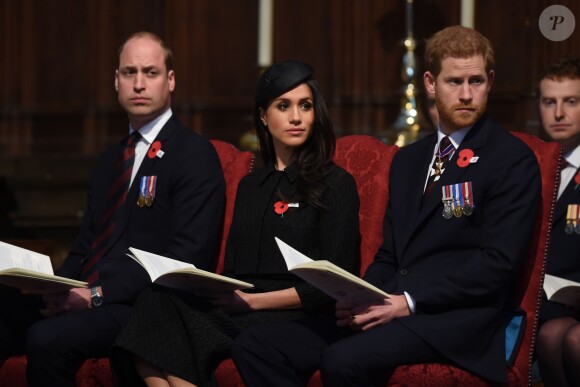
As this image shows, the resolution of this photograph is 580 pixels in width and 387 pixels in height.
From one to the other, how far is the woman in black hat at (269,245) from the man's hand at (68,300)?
0.40 meters

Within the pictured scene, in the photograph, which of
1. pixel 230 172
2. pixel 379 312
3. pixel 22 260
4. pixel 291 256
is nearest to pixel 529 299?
pixel 379 312

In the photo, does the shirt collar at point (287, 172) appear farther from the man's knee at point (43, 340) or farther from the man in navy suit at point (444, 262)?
the man's knee at point (43, 340)

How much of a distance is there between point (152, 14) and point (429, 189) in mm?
3689

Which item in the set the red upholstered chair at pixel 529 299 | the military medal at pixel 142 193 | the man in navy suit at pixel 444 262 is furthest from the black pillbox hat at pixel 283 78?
the red upholstered chair at pixel 529 299

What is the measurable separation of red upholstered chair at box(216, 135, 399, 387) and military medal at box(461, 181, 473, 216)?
500mm

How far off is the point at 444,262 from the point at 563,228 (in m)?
0.74

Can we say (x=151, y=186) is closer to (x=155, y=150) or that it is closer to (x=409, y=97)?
(x=155, y=150)

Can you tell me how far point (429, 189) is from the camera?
3.96 m

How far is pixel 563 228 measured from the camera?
436 cm

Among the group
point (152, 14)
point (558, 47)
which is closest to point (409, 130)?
point (558, 47)

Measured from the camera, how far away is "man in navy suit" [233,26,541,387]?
363 cm

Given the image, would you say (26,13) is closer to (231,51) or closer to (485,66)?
(231,51)

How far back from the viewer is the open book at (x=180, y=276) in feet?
12.4

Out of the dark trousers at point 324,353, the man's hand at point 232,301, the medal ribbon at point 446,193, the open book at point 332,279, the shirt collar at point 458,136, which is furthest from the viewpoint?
the man's hand at point 232,301
